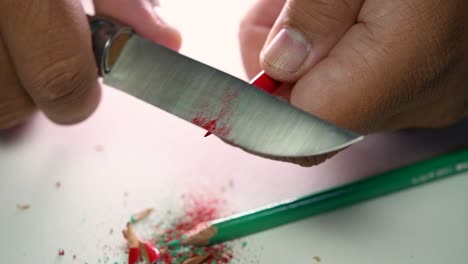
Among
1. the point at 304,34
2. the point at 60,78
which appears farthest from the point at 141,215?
the point at 304,34

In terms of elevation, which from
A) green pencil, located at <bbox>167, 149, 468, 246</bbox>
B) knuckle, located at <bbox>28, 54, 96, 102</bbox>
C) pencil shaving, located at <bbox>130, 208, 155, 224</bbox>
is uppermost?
knuckle, located at <bbox>28, 54, 96, 102</bbox>

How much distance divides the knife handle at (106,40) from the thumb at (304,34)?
21cm

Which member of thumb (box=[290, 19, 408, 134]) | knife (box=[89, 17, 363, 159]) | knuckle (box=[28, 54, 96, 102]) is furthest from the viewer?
knuckle (box=[28, 54, 96, 102])

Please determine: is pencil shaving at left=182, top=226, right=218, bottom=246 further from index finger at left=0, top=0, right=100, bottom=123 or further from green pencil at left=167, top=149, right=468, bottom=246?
index finger at left=0, top=0, right=100, bottom=123

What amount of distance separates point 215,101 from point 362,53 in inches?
8.2

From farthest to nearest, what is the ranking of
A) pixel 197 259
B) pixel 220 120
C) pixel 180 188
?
pixel 180 188, pixel 197 259, pixel 220 120

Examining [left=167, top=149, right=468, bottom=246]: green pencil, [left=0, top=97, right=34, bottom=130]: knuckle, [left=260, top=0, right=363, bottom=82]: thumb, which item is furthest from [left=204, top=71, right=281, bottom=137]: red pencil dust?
[left=0, top=97, right=34, bottom=130]: knuckle

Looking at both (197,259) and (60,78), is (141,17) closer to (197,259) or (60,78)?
(60,78)

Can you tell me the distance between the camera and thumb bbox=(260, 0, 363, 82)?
756mm

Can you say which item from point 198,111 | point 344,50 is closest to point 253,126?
point 198,111

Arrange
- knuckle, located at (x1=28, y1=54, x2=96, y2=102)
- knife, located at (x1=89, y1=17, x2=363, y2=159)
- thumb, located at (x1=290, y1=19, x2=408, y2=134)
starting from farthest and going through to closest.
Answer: knuckle, located at (x1=28, y1=54, x2=96, y2=102) → thumb, located at (x1=290, y1=19, x2=408, y2=134) → knife, located at (x1=89, y1=17, x2=363, y2=159)

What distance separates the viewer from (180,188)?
91cm

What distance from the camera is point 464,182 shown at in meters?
0.91

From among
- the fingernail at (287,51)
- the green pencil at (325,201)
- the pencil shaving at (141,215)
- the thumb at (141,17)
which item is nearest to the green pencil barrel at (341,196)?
the green pencil at (325,201)
